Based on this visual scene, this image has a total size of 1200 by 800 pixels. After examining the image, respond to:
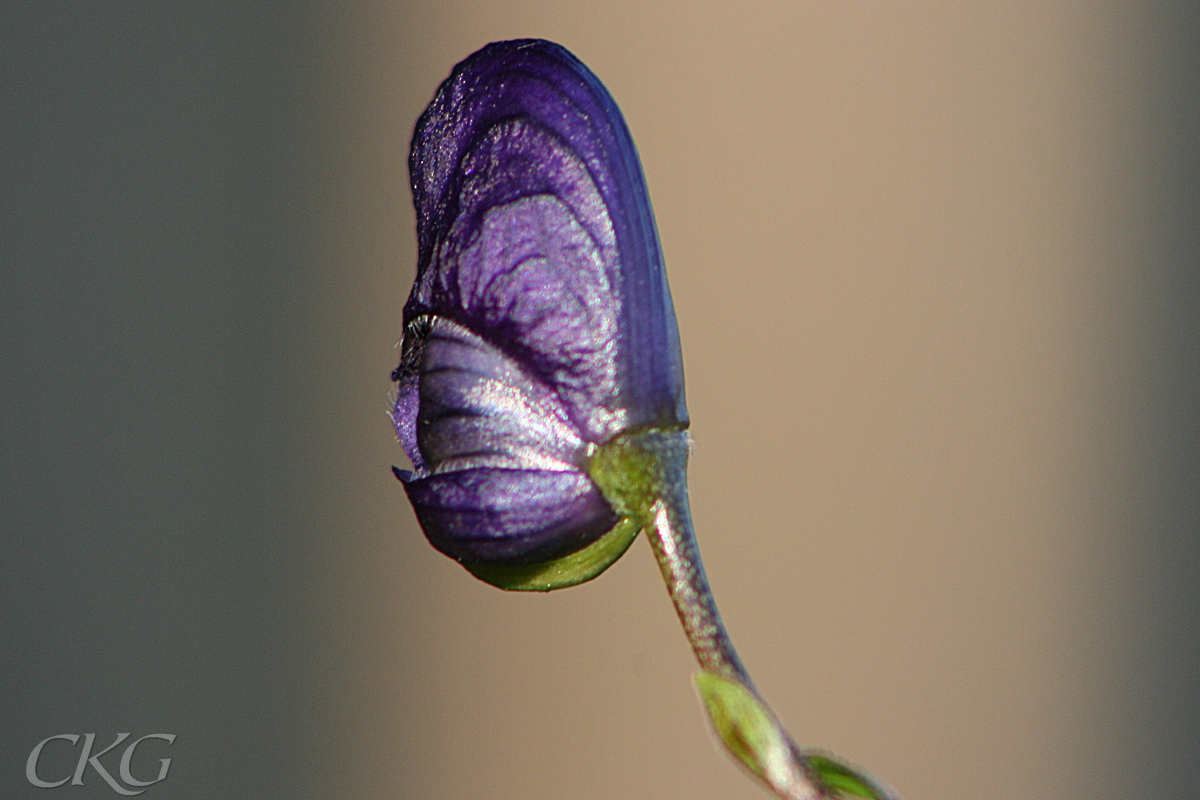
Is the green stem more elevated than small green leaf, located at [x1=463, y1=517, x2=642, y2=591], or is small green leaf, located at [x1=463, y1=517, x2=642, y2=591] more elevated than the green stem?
small green leaf, located at [x1=463, y1=517, x2=642, y2=591]

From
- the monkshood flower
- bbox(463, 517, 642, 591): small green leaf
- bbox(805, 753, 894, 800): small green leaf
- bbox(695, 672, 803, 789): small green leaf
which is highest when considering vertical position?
the monkshood flower

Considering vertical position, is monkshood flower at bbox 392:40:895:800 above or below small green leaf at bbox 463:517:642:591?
above

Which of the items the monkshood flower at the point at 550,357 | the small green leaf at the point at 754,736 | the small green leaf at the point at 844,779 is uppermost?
the monkshood flower at the point at 550,357

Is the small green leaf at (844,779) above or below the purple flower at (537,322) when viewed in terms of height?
below

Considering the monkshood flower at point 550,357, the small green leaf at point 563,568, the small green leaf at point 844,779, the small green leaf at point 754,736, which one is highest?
the monkshood flower at point 550,357

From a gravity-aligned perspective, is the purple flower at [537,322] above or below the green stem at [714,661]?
above

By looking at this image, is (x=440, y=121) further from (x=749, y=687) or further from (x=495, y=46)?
(x=749, y=687)

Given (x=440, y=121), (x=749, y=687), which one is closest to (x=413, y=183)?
(x=440, y=121)
